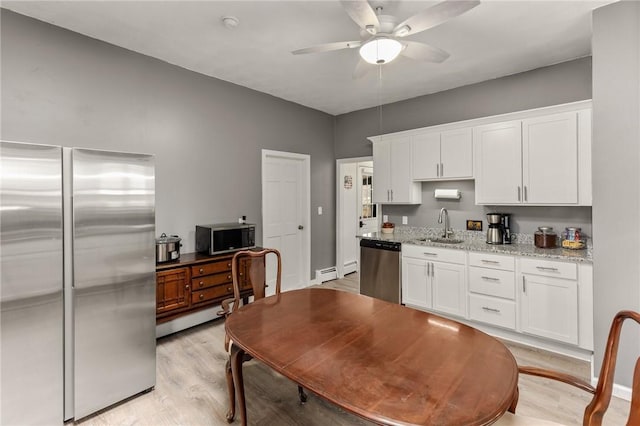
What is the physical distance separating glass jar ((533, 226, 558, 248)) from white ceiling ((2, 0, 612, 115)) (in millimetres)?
1819

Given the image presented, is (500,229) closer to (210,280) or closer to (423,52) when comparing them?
(423,52)

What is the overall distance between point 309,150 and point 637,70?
379cm

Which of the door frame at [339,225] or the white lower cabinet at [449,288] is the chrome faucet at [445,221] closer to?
the white lower cabinet at [449,288]

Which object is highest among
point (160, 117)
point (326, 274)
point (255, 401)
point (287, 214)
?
point (160, 117)

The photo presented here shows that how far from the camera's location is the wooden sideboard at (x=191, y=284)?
2934 millimetres

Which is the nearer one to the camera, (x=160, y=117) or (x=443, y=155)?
(x=160, y=117)

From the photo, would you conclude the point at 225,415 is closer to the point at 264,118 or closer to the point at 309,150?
the point at 264,118

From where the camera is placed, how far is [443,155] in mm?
3932

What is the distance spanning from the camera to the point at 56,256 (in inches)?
76.6

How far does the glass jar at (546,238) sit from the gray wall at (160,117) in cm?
311

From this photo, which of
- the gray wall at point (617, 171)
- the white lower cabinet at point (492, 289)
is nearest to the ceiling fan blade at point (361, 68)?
the gray wall at point (617, 171)

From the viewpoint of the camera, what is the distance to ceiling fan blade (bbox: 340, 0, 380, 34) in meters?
1.72

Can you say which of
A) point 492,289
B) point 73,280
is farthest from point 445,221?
point 73,280

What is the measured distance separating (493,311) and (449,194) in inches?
59.3
